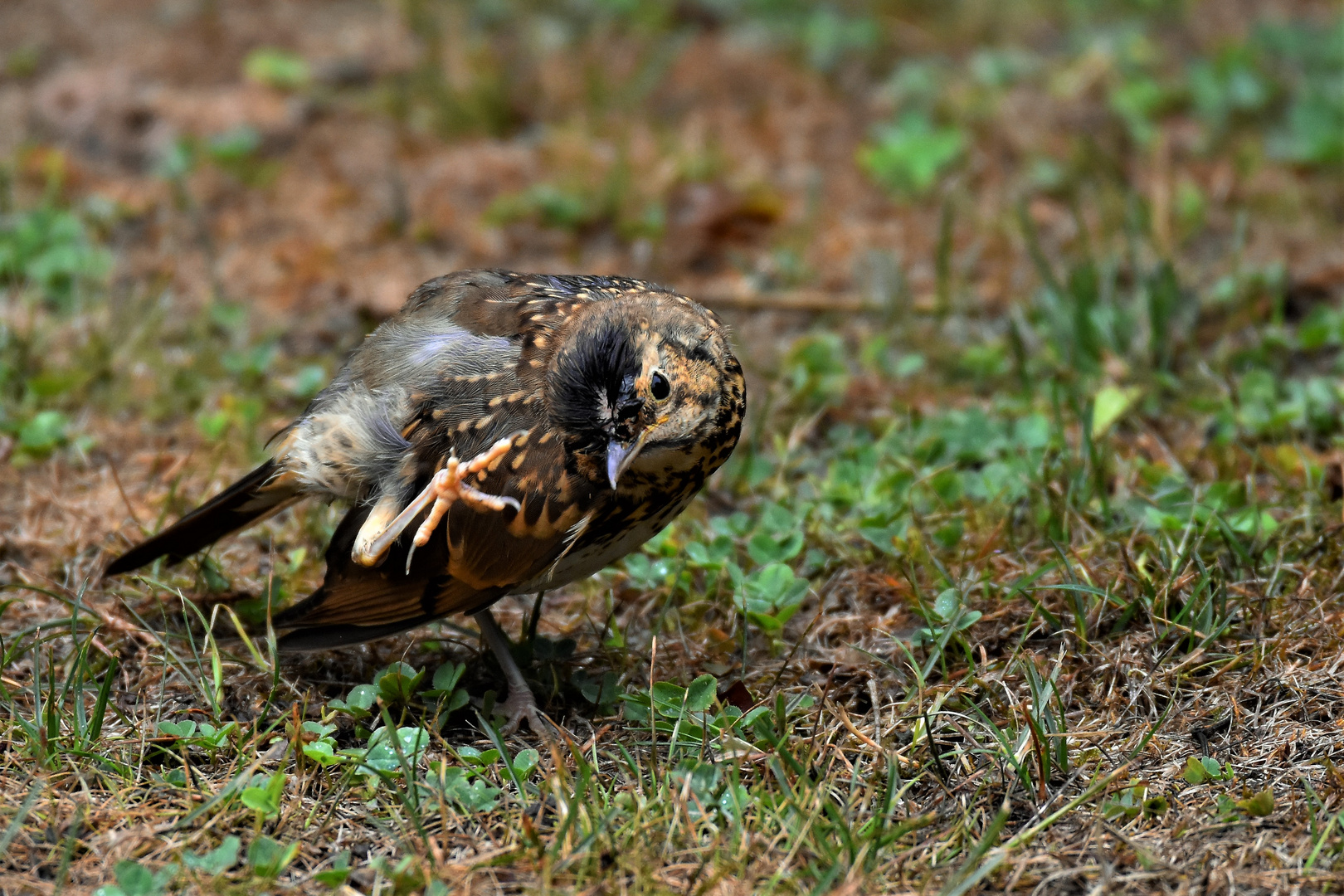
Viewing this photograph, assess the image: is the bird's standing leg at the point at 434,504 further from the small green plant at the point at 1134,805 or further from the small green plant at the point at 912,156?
the small green plant at the point at 912,156

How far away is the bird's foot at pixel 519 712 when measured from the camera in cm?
314

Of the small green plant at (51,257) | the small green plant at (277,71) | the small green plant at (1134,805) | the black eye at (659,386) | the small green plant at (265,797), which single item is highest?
the small green plant at (277,71)

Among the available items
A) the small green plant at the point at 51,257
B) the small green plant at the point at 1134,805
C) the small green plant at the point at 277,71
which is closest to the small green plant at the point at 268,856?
the small green plant at the point at 1134,805

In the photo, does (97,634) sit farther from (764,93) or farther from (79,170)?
(764,93)

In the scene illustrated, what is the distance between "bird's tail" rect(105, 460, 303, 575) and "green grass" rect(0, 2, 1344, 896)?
0.08 metres

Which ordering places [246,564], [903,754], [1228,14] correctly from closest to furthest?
[903,754]
[246,564]
[1228,14]

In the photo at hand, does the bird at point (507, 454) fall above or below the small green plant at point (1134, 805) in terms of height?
above

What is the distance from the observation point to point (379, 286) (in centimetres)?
531

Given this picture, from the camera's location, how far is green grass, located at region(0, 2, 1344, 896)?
265 centimetres

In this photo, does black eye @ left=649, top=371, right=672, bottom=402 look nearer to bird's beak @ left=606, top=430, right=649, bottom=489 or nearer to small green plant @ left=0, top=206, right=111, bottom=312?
bird's beak @ left=606, top=430, right=649, bottom=489

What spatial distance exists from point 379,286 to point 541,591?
2.37 m

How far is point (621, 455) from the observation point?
115 inches

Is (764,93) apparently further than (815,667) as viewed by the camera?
Yes

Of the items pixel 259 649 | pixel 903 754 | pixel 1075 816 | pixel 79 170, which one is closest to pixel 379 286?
pixel 79 170
